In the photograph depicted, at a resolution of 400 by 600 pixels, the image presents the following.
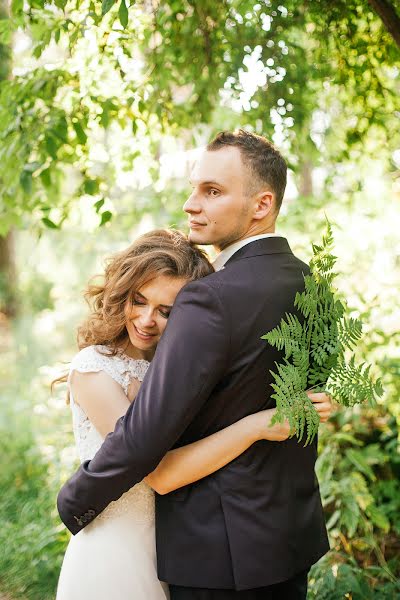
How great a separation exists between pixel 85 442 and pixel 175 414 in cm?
53

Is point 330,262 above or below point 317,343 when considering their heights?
above

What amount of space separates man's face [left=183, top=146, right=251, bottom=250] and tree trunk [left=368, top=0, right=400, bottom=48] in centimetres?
114

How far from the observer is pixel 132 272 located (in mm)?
2270

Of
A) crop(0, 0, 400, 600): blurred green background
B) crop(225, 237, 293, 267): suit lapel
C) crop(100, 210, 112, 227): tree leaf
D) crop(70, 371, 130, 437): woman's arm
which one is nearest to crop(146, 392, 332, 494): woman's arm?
crop(70, 371, 130, 437): woman's arm

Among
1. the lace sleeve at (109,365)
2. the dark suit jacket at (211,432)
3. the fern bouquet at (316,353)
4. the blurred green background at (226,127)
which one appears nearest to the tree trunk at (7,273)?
the blurred green background at (226,127)

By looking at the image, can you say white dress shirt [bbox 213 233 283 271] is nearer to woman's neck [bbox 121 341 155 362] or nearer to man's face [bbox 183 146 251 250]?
man's face [bbox 183 146 251 250]

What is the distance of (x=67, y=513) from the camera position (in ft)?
6.97

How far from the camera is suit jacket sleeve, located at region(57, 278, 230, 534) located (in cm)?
190

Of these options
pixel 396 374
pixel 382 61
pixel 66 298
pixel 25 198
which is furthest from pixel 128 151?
pixel 66 298

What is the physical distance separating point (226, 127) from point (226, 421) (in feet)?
13.1

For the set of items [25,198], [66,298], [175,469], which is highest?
[25,198]

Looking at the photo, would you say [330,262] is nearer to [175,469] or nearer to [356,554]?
[175,469]

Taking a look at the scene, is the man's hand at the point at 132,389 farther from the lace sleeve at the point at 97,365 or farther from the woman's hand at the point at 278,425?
the woman's hand at the point at 278,425

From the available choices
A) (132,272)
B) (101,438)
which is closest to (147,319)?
(132,272)
